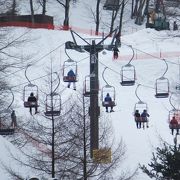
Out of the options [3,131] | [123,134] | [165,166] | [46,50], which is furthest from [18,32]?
[165,166]

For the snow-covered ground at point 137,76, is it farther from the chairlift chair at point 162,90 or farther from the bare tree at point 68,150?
the chairlift chair at point 162,90

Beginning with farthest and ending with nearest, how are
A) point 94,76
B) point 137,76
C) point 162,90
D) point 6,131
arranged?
point 137,76, point 162,90, point 6,131, point 94,76

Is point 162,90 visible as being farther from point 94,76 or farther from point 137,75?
point 137,75

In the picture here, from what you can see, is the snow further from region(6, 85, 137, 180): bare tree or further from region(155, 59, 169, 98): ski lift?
region(155, 59, 169, 98): ski lift

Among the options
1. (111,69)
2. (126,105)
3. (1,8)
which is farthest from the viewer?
(111,69)

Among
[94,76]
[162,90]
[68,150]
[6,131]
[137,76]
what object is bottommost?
[68,150]

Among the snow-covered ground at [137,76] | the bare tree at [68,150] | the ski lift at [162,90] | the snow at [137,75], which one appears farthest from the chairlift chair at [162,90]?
the bare tree at [68,150]

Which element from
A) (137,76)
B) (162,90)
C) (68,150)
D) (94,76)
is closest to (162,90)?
(162,90)

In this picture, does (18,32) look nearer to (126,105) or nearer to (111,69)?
(111,69)
